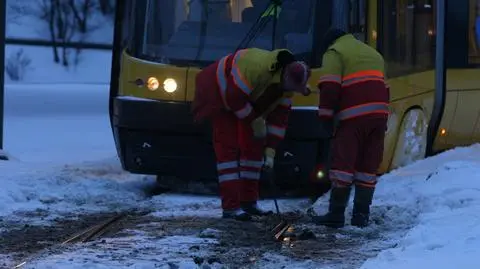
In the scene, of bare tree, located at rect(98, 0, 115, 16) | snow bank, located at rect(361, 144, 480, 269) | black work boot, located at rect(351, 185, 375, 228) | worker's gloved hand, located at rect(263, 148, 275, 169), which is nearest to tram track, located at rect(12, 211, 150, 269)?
worker's gloved hand, located at rect(263, 148, 275, 169)

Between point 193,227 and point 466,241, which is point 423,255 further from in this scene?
point 193,227

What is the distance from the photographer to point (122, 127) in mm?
8844

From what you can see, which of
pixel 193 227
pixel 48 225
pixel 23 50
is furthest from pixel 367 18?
pixel 23 50

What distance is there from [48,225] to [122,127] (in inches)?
78.9

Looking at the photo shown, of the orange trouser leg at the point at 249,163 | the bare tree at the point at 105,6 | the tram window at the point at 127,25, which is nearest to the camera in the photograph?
the orange trouser leg at the point at 249,163

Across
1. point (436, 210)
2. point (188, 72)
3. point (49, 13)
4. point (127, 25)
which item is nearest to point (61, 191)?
point (188, 72)

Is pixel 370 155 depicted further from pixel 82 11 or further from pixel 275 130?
pixel 82 11

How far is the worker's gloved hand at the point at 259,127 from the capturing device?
743cm

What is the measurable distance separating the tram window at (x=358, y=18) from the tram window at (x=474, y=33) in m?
1.85

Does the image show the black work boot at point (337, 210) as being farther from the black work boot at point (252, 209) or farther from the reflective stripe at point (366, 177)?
the black work boot at point (252, 209)

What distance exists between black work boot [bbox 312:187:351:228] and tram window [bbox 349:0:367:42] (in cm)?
243

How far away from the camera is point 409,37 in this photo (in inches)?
407

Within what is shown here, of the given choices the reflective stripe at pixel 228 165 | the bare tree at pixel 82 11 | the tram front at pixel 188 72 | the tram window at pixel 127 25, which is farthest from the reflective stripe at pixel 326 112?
the bare tree at pixel 82 11

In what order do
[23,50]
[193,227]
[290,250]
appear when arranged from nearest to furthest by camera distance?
1. [290,250]
2. [193,227]
3. [23,50]
